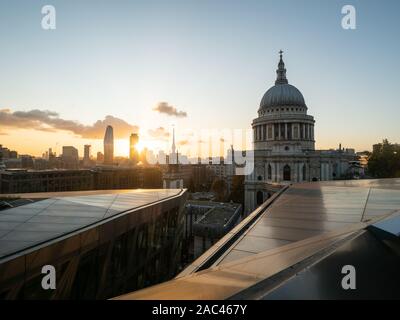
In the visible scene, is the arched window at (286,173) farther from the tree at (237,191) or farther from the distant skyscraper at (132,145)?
the distant skyscraper at (132,145)

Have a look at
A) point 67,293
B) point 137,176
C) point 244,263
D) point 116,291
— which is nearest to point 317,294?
point 244,263

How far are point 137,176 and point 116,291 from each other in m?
69.5

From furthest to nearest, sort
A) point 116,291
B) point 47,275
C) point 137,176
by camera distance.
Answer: point 137,176
point 116,291
point 47,275

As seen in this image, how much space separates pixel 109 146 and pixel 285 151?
405 feet

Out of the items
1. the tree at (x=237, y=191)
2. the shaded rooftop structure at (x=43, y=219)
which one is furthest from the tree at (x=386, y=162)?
the shaded rooftop structure at (x=43, y=219)

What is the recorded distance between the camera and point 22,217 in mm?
8133

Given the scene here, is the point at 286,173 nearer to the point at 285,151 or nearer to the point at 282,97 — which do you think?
the point at 285,151

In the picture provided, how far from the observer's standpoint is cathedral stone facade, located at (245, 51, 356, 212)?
55812 millimetres

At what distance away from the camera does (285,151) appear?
56.4m

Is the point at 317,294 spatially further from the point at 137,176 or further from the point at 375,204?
the point at 137,176

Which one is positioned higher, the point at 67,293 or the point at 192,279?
the point at 192,279

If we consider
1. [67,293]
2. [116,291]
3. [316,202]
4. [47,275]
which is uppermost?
[316,202]

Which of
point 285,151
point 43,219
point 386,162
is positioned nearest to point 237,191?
point 285,151
